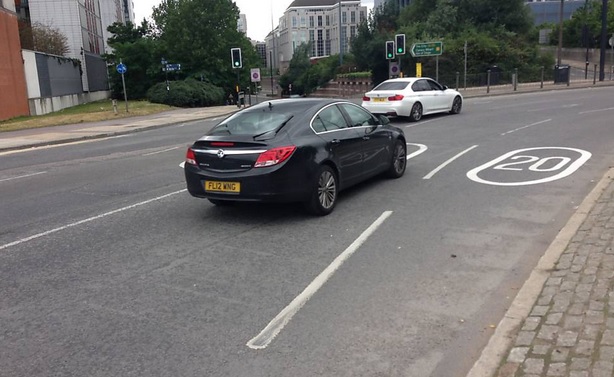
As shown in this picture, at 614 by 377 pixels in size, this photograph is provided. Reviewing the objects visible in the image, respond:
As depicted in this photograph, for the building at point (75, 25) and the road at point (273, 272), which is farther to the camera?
the building at point (75, 25)

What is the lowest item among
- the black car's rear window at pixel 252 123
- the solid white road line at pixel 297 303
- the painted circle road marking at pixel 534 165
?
the solid white road line at pixel 297 303

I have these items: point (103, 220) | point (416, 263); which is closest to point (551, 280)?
point (416, 263)

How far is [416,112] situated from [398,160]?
1016 cm

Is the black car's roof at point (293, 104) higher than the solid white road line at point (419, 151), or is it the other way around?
the black car's roof at point (293, 104)

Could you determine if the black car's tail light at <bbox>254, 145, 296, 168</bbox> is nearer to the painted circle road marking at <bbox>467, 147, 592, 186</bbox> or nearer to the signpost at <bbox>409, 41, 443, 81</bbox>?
the painted circle road marking at <bbox>467, 147, 592, 186</bbox>

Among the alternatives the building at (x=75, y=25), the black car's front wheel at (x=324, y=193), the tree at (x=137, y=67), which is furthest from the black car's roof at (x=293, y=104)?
the building at (x=75, y=25)

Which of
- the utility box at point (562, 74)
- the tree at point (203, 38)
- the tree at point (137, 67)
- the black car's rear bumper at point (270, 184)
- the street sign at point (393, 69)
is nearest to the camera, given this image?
the black car's rear bumper at point (270, 184)

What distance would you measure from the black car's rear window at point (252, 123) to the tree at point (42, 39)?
46.1m

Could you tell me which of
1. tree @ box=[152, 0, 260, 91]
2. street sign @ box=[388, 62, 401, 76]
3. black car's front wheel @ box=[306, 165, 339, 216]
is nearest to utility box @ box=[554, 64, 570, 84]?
street sign @ box=[388, 62, 401, 76]

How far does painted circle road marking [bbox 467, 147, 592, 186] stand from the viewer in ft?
30.8

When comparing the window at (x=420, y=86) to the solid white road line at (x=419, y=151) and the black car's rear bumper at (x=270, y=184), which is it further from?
the black car's rear bumper at (x=270, y=184)

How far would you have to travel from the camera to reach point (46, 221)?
305 inches

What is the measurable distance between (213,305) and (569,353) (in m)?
2.70

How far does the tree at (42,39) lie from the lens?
4759 cm
